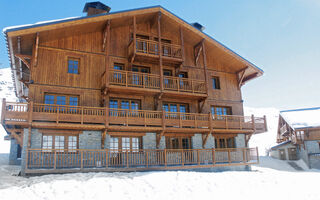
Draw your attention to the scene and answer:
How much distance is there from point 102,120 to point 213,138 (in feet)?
30.3

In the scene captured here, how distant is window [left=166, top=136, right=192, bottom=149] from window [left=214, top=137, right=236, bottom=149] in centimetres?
270

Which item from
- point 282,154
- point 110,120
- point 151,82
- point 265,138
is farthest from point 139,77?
point 265,138

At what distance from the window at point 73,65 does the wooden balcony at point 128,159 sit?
18.0 ft

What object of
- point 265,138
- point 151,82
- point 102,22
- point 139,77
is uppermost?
point 102,22

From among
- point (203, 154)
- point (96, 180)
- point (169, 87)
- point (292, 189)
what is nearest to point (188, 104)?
point (169, 87)

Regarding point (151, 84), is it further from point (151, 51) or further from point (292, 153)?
point (292, 153)

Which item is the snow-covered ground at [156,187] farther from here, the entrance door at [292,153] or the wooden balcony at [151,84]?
the entrance door at [292,153]

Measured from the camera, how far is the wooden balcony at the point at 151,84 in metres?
18.3

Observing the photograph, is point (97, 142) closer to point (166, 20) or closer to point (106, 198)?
point (106, 198)

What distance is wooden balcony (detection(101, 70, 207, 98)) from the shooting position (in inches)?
720

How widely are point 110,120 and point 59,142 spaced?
11.2 feet

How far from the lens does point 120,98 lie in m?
19.5

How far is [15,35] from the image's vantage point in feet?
51.8

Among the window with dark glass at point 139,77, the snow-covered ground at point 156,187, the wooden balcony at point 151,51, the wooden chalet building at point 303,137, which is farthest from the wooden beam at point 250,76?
the snow-covered ground at point 156,187
